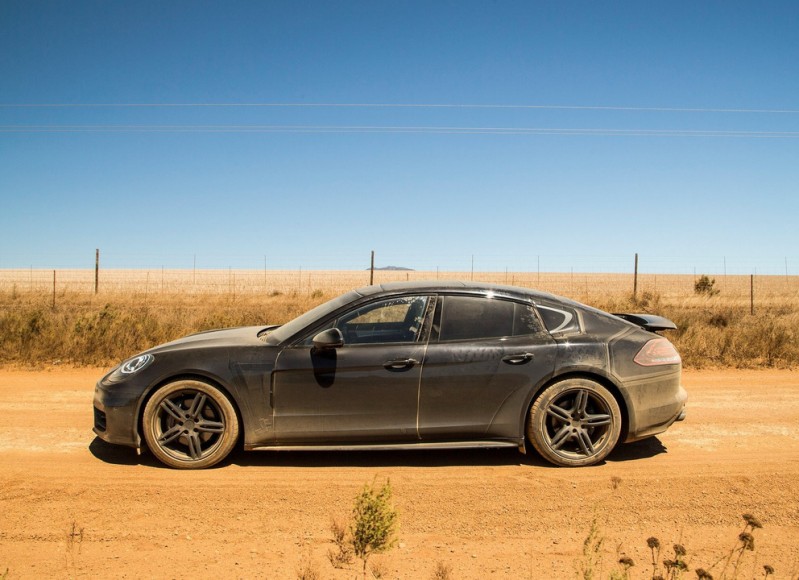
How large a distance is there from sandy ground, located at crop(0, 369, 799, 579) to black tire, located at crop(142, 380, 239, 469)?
14 cm

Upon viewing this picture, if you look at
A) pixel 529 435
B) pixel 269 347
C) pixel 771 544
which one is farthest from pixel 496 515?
pixel 269 347

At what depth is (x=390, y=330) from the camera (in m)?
5.12

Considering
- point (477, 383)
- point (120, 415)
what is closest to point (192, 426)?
point (120, 415)

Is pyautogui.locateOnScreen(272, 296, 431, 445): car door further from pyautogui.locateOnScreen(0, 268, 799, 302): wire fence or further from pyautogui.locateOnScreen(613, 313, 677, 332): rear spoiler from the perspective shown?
pyautogui.locateOnScreen(0, 268, 799, 302): wire fence

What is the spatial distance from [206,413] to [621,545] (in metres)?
3.23

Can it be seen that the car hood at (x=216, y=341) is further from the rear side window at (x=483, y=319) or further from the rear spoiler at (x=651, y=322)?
the rear spoiler at (x=651, y=322)

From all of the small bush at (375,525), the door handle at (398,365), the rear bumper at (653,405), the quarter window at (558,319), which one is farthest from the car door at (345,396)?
the rear bumper at (653,405)

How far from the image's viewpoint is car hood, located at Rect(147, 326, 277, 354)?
5.03m

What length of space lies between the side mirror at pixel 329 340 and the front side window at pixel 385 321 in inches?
7.4

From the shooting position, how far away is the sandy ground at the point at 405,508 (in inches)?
136

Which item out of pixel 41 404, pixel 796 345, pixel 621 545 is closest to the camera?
pixel 621 545

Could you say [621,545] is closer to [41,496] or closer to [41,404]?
[41,496]

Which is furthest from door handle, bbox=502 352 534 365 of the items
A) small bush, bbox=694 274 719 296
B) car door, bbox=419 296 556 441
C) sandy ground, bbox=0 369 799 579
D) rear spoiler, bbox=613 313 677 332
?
small bush, bbox=694 274 719 296

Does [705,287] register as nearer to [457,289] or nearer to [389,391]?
[457,289]
